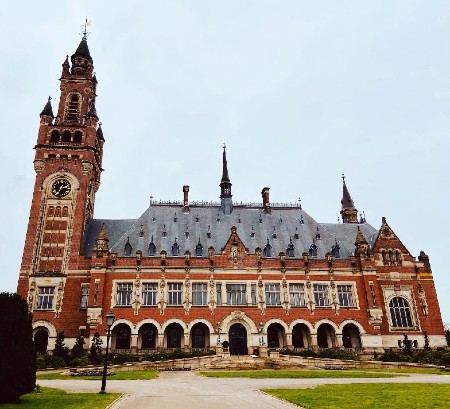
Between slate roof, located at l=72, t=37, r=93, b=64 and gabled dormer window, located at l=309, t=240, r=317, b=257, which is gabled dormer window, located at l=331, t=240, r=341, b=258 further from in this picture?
slate roof, located at l=72, t=37, r=93, b=64

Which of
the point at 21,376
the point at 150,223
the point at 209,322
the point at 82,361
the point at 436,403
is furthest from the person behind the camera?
the point at 150,223

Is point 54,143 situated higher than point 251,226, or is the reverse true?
point 54,143

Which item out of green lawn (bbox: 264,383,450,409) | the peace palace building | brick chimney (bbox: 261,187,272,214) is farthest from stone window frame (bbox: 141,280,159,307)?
green lawn (bbox: 264,383,450,409)

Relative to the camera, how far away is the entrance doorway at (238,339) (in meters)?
47.6

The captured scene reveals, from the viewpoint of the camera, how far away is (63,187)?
54156 mm

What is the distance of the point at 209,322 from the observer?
157 ft

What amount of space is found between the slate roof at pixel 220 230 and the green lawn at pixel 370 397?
33705 mm

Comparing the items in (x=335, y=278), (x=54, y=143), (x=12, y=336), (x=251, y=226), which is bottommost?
(x=12, y=336)

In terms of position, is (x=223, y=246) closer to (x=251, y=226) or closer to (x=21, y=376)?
(x=251, y=226)

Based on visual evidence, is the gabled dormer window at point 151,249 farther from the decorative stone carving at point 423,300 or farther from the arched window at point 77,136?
the decorative stone carving at point 423,300

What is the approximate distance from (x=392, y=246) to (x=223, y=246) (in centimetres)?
2184

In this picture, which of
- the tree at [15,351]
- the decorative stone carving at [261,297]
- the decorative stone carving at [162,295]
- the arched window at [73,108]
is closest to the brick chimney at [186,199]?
the decorative stone carving at [162,295]

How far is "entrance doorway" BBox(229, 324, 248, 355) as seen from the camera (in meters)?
47.6

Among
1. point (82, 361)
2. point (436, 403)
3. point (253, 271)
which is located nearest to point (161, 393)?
point (436, 403)
